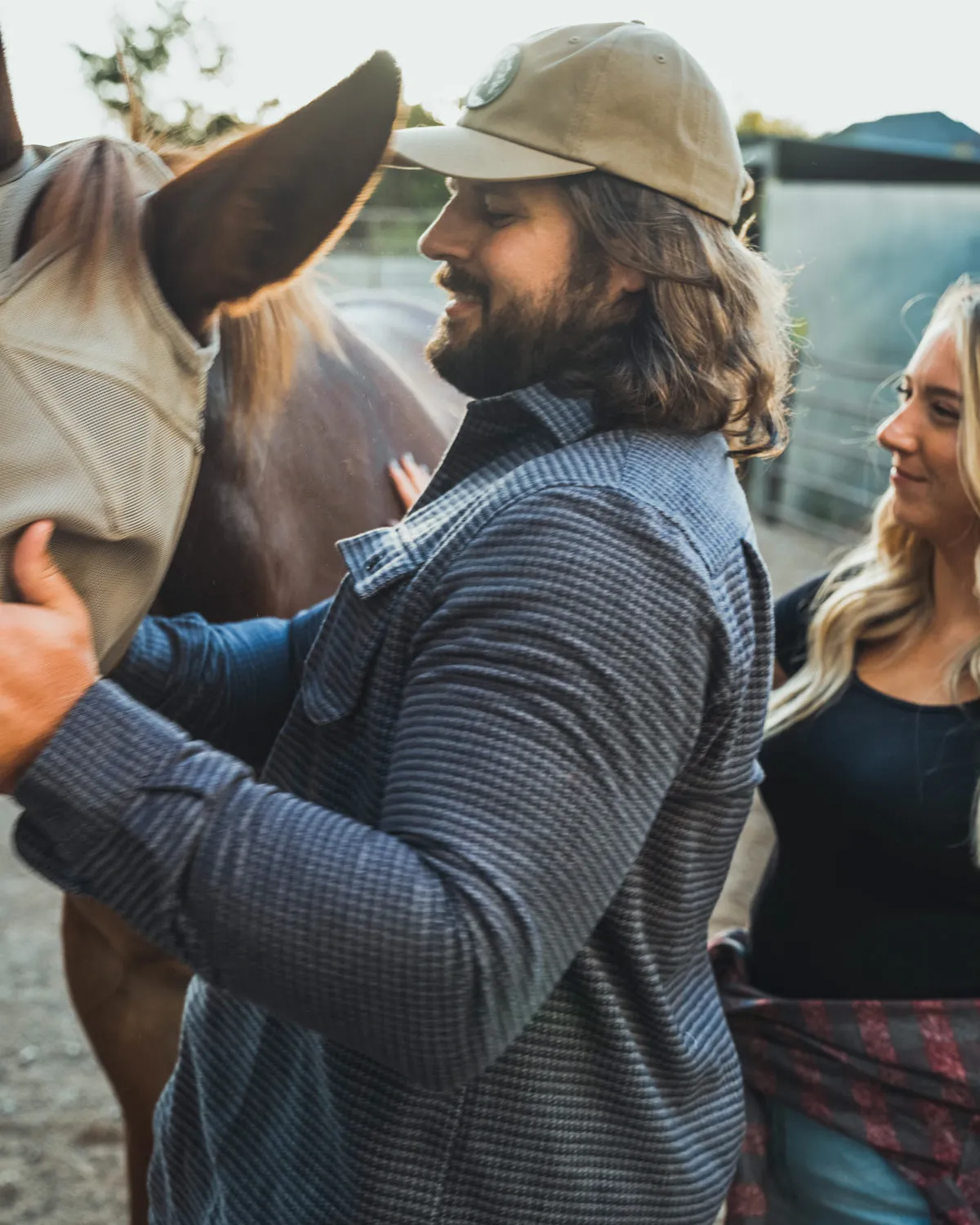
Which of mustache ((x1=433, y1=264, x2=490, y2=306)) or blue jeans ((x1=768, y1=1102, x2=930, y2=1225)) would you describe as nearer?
mustache ((x1=433, y1=264, x2=490, y2=306))

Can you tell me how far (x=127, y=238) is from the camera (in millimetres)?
970

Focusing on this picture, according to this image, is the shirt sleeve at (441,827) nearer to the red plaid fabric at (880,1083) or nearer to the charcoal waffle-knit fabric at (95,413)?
the charcoal waffle-knit fabric at (95,413)

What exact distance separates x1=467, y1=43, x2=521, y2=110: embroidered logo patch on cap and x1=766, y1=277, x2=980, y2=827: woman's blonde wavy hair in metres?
0.74

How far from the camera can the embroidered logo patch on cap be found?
107cm

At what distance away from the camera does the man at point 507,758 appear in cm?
76

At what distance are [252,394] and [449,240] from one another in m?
0.44

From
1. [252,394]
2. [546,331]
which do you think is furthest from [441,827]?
[252,394]

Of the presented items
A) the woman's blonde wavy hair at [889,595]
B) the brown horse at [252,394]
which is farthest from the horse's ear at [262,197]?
the woman's blonde wavy hair at [889,595]

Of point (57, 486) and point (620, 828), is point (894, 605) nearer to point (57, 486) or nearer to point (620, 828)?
point (620, 828)

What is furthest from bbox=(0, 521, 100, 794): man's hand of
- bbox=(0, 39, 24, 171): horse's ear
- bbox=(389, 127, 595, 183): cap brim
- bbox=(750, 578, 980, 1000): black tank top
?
bbox=(750, 578, 980, 1000): black tank top

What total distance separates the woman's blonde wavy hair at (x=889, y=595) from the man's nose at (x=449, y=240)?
737mm

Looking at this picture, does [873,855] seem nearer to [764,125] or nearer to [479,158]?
[479,158]

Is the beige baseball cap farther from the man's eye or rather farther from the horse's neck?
the horse's neck

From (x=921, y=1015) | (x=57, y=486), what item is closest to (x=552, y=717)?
(x=57, y=486)
